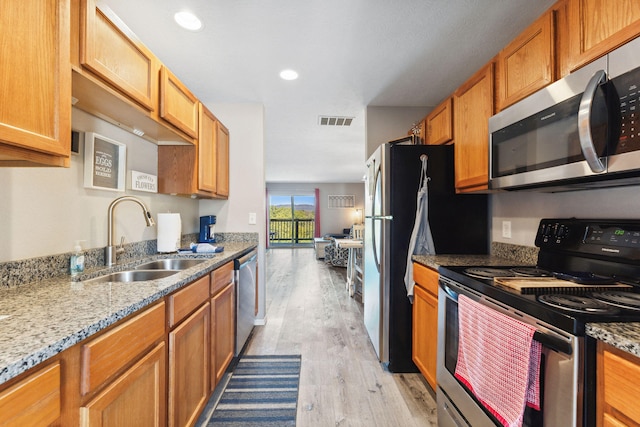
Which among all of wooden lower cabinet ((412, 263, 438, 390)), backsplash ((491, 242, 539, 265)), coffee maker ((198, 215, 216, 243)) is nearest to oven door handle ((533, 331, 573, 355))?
wooden lower cabinet ((412, 263, 438, 390))

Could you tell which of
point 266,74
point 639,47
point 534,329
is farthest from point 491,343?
point 266,74

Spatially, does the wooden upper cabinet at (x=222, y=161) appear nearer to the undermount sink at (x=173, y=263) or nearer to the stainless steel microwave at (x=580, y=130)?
the undermount sink at (x=173, y=263)

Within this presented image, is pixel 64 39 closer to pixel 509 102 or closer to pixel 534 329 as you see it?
pixel 534 329

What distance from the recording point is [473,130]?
6.30 ft

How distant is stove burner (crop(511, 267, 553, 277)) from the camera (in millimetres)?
1426

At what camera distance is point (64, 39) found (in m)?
1.01

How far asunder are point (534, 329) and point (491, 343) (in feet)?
0.70

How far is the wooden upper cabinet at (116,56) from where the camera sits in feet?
3.80

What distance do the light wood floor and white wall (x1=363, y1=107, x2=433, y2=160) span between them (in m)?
1.95

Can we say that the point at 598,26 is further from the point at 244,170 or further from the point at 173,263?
the point at 244,170

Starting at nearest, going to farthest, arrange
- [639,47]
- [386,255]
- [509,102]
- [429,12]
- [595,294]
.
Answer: [639,47] → [595,294] → [509,102] → [429,12] → [386,255]

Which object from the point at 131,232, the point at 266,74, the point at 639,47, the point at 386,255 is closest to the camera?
the point at 639,47

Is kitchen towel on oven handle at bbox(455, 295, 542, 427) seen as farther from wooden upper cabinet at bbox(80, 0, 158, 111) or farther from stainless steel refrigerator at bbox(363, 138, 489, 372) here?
wooden upper cabinet at bbox(80, 0, 158, 111)

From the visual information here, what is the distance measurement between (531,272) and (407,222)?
869mm
